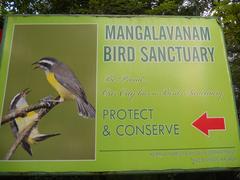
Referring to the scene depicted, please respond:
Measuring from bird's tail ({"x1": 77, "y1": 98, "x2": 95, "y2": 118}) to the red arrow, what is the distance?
1.11m

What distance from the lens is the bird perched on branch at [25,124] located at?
12.9 ft

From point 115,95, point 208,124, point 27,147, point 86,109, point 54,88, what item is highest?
point 54,88

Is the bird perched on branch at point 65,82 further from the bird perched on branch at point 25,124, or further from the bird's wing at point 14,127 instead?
the bird's wing at point 14,127

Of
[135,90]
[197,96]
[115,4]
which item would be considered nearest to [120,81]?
[135,90]

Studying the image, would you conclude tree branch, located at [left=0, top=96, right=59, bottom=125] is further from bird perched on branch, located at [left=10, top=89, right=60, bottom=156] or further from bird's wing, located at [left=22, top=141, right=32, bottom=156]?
bird's wing, located at [left=22, top=141, right=32, bottom=156]

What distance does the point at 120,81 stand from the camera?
13.8 feet

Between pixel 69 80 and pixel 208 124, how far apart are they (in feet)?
5.39

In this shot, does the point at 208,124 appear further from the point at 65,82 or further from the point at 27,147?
the point at 27,147

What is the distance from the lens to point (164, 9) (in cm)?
731

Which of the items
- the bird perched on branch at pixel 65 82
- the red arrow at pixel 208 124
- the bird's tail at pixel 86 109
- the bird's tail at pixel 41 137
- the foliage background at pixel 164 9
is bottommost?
the bird's tail at pixel 41 137

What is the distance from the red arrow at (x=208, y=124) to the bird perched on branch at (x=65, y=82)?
1.15m

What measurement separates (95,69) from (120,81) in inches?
13.0

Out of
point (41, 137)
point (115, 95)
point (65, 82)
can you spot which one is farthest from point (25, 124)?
point (115, 95)

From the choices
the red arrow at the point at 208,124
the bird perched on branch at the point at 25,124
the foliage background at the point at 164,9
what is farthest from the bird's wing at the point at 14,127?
the red arrow at the point at 208,124
